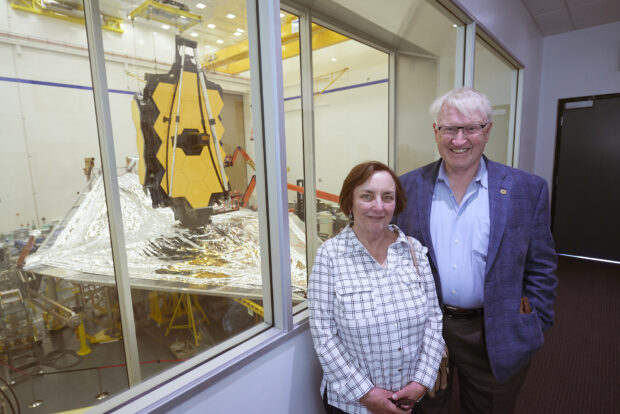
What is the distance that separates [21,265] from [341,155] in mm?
2722

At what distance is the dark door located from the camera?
4289 mm

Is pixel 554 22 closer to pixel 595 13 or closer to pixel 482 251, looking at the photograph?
pixel 595 13

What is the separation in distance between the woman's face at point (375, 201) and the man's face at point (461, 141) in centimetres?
30

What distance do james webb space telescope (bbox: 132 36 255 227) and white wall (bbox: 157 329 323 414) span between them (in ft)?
3.47

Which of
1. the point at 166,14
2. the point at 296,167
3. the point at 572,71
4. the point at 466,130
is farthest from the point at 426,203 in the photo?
the point at 572,71

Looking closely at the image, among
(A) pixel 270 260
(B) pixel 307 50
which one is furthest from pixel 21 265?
(B) pixel 307 50

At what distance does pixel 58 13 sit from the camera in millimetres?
1931

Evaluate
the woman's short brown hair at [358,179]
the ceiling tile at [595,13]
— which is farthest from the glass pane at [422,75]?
the ceiling tile at [595,13]

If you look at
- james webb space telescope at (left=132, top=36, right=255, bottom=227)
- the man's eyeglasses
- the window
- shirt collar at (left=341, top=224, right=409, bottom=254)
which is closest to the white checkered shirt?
shirt collar at (left=341, top=224, right=409, bottom=254)

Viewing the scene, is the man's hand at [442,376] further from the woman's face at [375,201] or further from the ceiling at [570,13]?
the ceiling at [570,13]

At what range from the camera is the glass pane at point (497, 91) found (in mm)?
2804

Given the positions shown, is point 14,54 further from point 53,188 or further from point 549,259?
point 549,259

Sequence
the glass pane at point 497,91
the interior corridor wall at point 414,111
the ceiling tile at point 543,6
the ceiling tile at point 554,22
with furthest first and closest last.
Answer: the ceiling tile at point 554,22, the ceiling tile at point 543,6, the interior corridor wall at point 414,111, the glass pane at point 497,91

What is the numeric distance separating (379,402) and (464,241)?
2.14 feet
